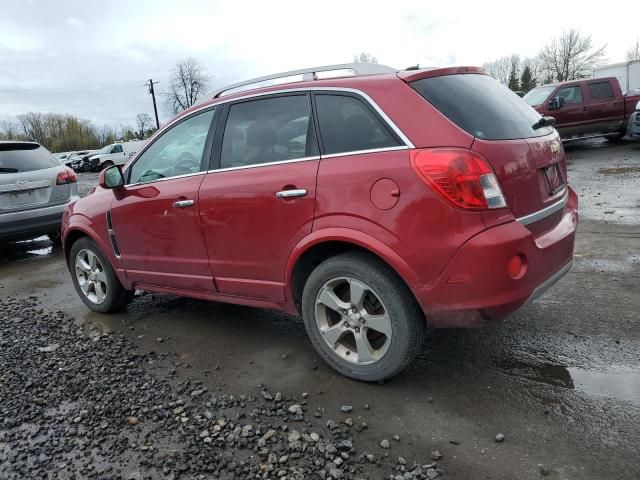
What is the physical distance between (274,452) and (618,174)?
10.4m

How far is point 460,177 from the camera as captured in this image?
2.61 meters

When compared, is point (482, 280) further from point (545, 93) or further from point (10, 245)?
point (545, 93)

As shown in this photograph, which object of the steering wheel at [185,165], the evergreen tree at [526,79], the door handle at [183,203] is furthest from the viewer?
the evergreen tree at [526,79]

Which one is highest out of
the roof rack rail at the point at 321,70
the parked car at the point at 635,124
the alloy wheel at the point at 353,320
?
the roof rack rail at the point at 321,70

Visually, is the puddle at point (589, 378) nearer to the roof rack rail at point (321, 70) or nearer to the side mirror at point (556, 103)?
the roof rack rail at point (321, 70)

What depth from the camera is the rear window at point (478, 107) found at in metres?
2.83

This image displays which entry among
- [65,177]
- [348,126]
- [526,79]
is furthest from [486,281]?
[526,79]

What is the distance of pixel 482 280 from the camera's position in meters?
2.62

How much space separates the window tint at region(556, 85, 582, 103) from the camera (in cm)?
1438

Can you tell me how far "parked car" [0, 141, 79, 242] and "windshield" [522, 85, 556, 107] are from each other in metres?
12.4

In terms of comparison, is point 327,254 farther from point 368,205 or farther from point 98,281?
point 98,281

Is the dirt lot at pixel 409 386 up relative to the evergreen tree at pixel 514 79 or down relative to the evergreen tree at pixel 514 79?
down

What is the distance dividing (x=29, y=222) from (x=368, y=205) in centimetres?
616

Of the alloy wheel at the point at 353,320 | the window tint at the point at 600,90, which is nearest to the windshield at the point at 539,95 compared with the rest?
the window tint at the point at 600,90
